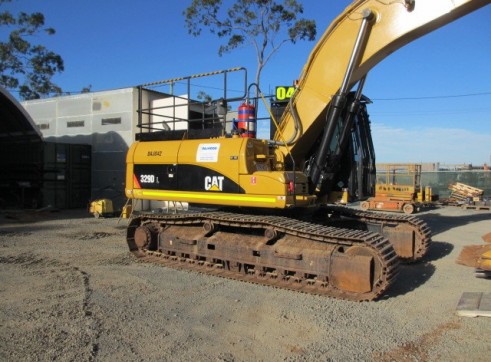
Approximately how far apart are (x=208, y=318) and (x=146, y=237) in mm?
3338

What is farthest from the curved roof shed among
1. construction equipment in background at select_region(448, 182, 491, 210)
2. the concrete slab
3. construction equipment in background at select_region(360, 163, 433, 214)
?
construction equipment in background at select_region(448, 182, 491, 210)

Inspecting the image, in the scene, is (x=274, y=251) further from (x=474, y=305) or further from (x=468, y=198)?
(x=468, y=198)

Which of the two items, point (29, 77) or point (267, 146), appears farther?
point (29, 77)

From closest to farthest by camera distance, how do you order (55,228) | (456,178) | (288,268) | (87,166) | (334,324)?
(334,324)
(288,268)
(55,228)
(87,166)
(456,178)

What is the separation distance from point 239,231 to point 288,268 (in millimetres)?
1303

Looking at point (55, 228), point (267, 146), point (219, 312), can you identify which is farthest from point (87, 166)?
point (219, 312)

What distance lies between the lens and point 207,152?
7438 mm

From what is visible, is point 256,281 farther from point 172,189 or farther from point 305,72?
point 305,72

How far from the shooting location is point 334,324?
196 inches

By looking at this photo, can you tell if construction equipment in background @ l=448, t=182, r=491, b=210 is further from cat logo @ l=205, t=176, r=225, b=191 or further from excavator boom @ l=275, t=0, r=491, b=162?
cat logo @ l=205, t=176, r=225, b=191

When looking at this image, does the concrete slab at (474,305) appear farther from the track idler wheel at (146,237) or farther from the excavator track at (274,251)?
the track idler wheel at (146,237)

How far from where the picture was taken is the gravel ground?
4.21 meters

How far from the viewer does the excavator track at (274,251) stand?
228 inches

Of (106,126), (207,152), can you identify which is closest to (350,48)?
(207,152)
